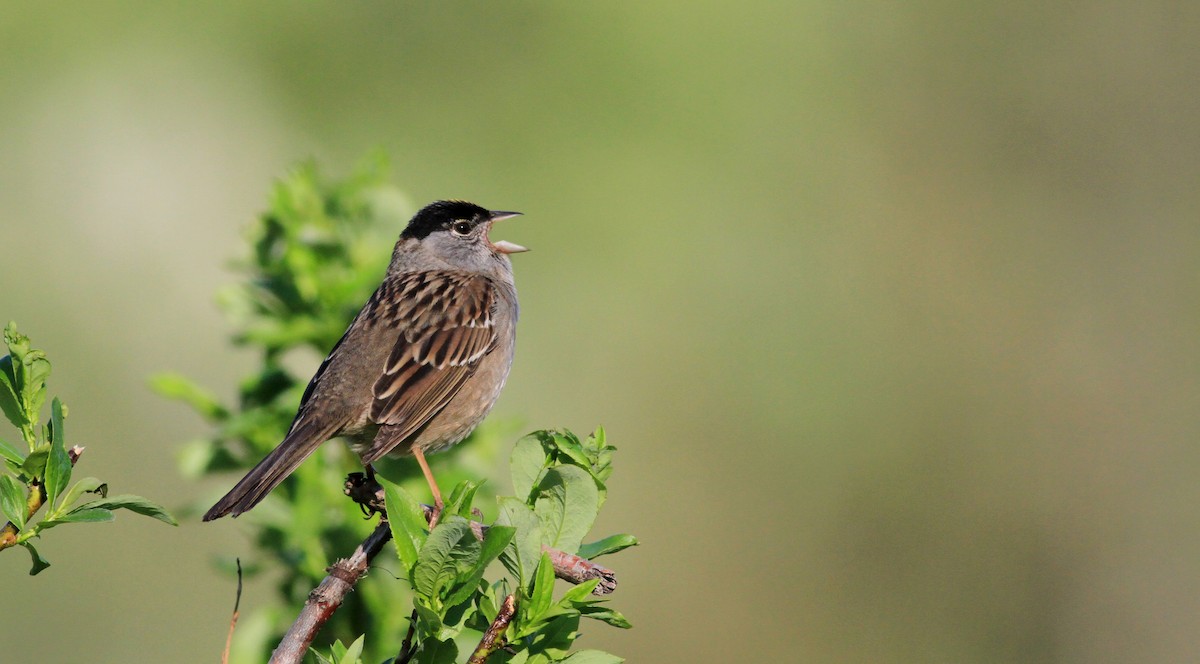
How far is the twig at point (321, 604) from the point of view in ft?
6.16

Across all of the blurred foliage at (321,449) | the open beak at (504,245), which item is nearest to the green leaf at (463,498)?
the blurred foliage at (321,449)

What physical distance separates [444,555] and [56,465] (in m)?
0.62

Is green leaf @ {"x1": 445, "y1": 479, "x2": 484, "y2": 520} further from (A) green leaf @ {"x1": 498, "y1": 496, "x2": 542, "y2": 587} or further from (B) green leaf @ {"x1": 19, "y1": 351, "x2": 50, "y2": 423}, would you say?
(B) green leaf @ {"x1": 19, "y1": 351, "x2": 50, "y2": 423}

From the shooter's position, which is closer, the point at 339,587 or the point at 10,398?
the point at 10,398

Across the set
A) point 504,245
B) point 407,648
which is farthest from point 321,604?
point 504,245

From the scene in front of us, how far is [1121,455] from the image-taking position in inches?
409

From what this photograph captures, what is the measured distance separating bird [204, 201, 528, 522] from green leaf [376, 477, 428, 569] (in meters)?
1.14

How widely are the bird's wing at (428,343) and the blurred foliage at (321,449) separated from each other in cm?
20

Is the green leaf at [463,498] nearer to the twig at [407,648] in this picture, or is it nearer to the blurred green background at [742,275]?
the twig at [407,648]

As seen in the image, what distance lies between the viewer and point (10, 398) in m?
1.87

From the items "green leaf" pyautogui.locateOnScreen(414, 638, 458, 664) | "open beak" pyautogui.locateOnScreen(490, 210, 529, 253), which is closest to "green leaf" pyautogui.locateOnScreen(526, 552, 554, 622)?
"green leaf" pyautogui.locateOnScreen(414, 638, 458, 664)

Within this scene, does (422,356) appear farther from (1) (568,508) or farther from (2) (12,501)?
A: (2) (12,501)

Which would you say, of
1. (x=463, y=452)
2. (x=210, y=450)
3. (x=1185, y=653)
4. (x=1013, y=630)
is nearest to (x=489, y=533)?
(x=210, y=450)

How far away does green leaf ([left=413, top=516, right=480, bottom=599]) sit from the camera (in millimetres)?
1873
